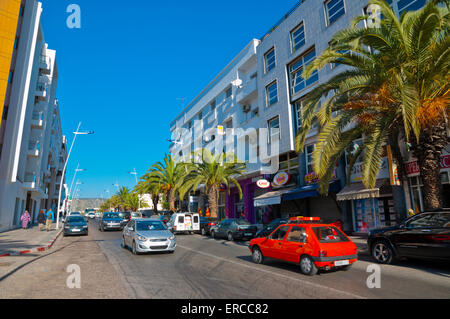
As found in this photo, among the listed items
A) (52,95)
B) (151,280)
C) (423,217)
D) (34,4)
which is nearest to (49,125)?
(52,95)

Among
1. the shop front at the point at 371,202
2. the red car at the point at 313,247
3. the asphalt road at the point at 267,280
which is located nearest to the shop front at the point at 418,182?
the shop front at the point at 371,202

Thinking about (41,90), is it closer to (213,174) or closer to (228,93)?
(228,93)

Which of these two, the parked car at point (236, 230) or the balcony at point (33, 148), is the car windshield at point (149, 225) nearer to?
the parked car at point (236, 230)

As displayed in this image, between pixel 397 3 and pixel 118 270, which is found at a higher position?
pixel 397 3

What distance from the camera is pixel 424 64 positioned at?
10781 millimetres

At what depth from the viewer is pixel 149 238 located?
460 inches

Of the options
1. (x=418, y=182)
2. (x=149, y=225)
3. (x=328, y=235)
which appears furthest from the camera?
(x=418, y=182)

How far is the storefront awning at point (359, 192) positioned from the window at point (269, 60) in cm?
1410

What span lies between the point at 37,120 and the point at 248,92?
942 inches

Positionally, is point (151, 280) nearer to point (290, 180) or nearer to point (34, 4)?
point (290, 180)

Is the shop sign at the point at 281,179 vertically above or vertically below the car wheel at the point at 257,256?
above

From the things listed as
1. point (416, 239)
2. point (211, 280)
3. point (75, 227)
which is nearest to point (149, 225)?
point (211, 280)

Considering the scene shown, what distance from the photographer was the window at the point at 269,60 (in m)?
27.4

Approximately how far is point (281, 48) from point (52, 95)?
35078 millimetres
